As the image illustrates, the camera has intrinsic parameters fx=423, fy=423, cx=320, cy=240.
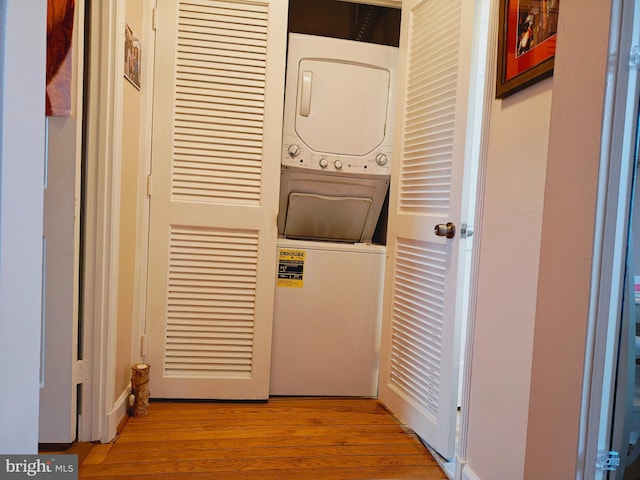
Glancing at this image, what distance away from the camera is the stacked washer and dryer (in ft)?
6.95

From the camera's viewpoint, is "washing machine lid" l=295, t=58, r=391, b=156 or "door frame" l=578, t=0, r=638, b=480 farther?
"washing machine lid" l=295, t=58, r=391, b=156

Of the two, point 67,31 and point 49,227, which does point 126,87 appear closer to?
point 67,31

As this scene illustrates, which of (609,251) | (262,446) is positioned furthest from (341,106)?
(262,446)

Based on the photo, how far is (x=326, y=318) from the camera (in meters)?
2.19

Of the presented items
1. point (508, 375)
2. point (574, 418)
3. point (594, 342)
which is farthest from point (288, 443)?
point (594, 342)

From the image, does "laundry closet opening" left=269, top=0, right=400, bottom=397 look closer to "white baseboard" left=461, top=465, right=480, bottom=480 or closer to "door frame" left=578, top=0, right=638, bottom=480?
"white baseboard" left=461, top=465, right=480, bottom=480

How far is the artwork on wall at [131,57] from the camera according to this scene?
1683 mm

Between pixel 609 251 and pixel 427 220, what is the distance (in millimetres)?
890

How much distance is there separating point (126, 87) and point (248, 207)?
2.37 ft

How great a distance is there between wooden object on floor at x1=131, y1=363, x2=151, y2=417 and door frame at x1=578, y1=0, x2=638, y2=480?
5.56 ft

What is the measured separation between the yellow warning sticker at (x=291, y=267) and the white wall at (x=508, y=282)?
96 centimetres
